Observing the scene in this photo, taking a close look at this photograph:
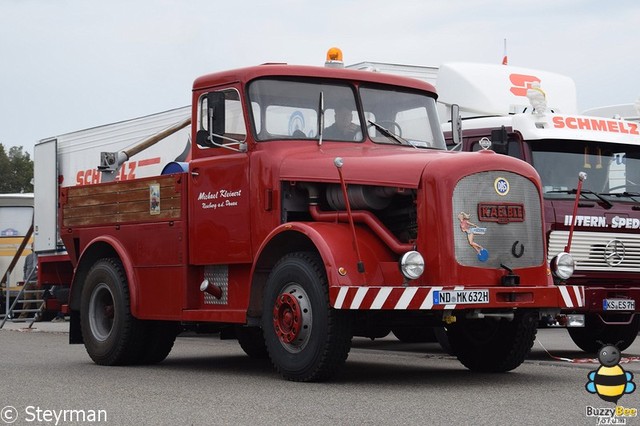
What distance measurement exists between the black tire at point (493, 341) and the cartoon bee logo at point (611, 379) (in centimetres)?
221

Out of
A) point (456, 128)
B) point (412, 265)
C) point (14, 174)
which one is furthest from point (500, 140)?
point (14, 174)

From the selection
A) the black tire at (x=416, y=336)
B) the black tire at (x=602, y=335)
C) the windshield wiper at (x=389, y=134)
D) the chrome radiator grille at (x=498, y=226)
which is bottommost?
the black tire at (x=416, y=336)

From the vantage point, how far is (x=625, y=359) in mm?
13555

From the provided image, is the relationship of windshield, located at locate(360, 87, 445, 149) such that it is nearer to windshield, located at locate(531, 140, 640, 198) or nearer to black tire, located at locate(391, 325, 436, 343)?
windshield, located at locate(531, 140, 640, 198)

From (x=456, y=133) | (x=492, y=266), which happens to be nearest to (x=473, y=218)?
(x=492, y=266)

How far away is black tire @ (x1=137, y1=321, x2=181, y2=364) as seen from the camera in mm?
12836

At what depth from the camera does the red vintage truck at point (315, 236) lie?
32.7 feet

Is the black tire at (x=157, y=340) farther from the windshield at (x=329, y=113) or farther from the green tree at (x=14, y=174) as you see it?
the green tree at (x=14, y=174)

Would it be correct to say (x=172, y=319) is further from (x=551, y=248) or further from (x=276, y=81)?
(x=551, y=248)

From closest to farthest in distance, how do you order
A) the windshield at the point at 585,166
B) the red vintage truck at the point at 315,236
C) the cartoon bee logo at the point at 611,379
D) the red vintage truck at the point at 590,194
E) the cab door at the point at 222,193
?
the cartoon bee logo at the point at 611,379 → the red vintage truck at the point at 315,236 → the cab door at the point at 222,193 → the red vintage truck at the point at 590,194 → the windshield at the point at 585,166

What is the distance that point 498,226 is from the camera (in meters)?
10.2

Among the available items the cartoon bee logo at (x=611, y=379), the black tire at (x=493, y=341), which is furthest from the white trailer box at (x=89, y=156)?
the cartoon bee logo at (x=611, y=379)

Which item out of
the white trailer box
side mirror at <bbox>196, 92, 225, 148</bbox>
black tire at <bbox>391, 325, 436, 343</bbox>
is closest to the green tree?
the white trailer box
